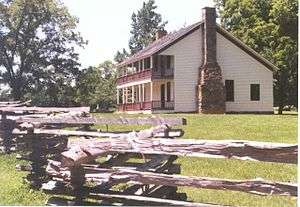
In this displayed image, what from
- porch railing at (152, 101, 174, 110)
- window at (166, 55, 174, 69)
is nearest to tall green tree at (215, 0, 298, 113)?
porch railing at (152, 101, 174, 110)

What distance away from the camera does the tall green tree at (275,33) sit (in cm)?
849

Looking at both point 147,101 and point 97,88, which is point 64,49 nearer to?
point 97,88

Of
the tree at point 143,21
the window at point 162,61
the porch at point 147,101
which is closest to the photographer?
the tree at point 143,21

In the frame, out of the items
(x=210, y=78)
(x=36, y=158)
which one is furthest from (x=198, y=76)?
(x=36, y=158)

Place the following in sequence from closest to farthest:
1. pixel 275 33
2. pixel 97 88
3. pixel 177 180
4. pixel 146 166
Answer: pixel 177 180, pixel 146 166, pixel 275 33, pixel 97 88

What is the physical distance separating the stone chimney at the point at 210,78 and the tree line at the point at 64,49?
213 inches

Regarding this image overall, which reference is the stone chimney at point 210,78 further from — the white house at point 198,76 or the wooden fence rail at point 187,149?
the wooden fence rail at point 187,149

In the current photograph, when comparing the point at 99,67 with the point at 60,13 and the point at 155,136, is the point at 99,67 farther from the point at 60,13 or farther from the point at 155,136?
the point at 155,136

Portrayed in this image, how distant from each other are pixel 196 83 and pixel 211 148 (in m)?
13.6

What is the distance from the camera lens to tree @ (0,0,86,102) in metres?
9.75

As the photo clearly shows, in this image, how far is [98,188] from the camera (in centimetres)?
702

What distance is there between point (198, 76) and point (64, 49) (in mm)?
12109

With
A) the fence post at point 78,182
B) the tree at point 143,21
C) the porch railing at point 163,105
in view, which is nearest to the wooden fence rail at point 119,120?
the fence post at point 78,182

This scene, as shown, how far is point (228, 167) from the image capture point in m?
10.2
